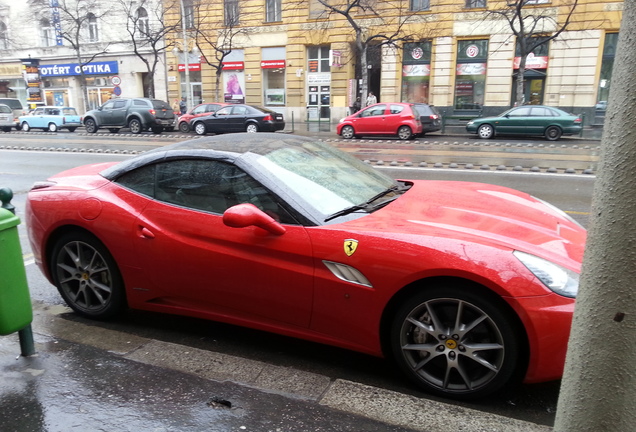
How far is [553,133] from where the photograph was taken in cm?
1927

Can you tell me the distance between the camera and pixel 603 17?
25.5 m

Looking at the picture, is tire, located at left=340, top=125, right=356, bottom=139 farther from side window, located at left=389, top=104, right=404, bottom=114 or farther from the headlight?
the headlight

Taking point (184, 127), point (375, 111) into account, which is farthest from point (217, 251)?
point (184, 127)

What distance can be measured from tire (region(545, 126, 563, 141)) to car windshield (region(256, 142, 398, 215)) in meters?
17.3

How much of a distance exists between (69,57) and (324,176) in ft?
142

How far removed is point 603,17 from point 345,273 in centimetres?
2863

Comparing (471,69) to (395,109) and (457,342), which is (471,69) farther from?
(457,342)

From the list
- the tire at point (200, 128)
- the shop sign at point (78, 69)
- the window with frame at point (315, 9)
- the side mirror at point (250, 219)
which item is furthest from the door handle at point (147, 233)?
the shop sign at point (78, 69)

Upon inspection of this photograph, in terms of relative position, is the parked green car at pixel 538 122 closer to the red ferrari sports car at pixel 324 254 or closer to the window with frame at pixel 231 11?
the red ferrari sports car at pixel 324 254

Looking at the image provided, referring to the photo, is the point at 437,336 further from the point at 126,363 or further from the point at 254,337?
the point at 126,363

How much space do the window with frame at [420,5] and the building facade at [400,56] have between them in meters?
0.06

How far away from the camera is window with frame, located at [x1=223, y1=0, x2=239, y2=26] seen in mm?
32903

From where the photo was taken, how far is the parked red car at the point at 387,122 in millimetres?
20078

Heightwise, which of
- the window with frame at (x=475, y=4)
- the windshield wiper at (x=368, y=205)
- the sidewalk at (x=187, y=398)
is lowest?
the sidewalk at (x=187, y=398)
